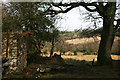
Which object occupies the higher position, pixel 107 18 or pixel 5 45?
pixel 107 18

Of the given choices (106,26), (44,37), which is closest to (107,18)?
(106,26)

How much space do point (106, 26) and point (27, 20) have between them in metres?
7.28

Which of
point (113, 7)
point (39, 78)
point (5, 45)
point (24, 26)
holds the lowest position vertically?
point (39, 78)

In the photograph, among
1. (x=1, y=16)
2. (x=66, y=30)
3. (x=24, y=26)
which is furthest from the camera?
(x=66, y=30)

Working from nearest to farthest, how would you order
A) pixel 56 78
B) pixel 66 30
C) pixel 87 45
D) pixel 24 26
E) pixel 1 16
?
pixel 56 78
pixel 24 26
pixel 1 16
pixel 66 30
pixel 87 45

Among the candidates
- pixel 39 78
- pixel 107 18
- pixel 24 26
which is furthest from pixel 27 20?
pixel 107 18

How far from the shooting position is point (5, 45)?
1042cm

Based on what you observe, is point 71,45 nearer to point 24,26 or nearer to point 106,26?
point 106,26

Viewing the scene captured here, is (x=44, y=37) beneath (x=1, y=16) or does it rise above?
beneath

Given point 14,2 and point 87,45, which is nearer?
point 14,2

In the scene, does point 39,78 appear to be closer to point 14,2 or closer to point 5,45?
point 5,45

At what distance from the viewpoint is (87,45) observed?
89.3 feet

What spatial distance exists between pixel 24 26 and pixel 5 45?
2.95 m

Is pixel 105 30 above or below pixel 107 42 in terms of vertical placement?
above
